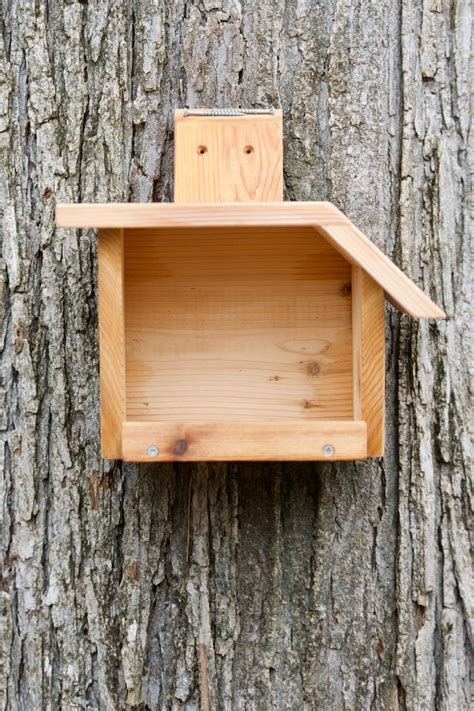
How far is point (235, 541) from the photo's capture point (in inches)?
54.5

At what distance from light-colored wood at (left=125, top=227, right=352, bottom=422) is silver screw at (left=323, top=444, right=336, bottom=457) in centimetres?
16

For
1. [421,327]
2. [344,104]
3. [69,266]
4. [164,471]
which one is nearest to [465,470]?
[421,327]

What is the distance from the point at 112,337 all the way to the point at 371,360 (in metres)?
0.41

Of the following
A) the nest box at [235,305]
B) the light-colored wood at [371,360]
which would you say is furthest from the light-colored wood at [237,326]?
the light-colored wood at [371,360]

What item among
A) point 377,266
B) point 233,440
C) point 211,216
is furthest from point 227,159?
point 233,440

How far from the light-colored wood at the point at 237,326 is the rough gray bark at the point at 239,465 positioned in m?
0.14

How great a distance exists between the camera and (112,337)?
45.6 inches

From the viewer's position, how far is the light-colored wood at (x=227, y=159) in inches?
49.7

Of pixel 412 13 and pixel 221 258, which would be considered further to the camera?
pixel 412 13

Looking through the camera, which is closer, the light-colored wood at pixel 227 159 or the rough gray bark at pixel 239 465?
the light-colored wood at pixel 227 159

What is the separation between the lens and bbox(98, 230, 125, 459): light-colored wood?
115 cm

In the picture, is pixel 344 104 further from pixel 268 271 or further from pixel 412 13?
pixel 268 271

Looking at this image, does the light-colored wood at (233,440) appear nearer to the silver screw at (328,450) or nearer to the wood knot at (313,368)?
the silver screw at (328,450)

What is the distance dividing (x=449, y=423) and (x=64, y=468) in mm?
725
